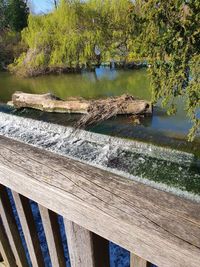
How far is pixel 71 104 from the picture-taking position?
1077 cm

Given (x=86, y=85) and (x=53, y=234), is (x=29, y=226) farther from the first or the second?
(x=86, y=85)

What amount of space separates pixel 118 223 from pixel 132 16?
8.00 m

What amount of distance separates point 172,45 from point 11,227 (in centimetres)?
689

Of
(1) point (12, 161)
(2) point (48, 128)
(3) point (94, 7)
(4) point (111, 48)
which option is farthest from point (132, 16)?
(3) point (94, 7)

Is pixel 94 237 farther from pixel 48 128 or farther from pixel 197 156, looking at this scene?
pixel 48 128

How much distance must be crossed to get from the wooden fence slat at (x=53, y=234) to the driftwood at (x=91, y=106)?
25.7ft

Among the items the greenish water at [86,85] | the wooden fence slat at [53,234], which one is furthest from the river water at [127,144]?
the wooden fence slat at [53,234]

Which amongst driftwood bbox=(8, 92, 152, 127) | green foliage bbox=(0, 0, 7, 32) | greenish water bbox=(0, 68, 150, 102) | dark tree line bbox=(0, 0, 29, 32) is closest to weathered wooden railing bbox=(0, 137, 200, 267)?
driftwood bbox=(8, 92, 152, 127)

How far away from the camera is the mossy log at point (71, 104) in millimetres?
9961

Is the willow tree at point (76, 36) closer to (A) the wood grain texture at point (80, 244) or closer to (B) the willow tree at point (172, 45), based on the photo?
(B) the willow tree at point (172, 45)

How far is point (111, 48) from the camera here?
20.8m

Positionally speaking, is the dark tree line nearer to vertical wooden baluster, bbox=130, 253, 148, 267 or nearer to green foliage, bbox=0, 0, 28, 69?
green foliage, bbox=0, 0, 28, 69

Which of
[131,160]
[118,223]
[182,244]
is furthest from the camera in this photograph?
[131,160]

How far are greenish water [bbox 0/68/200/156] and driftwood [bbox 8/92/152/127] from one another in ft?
0.90
